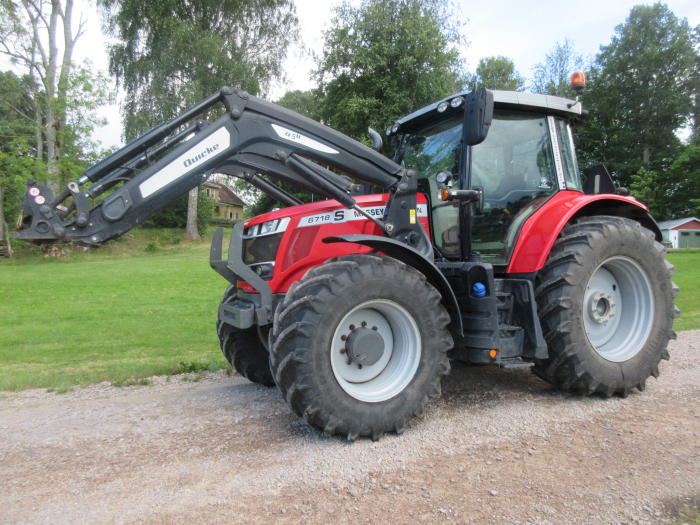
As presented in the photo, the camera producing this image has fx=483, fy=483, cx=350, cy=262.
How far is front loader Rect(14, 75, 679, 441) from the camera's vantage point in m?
3.25

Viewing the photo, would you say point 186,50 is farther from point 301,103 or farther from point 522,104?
point 522,104

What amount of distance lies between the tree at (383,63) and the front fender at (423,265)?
17.8m

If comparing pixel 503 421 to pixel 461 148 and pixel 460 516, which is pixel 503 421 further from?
pixel 461 148

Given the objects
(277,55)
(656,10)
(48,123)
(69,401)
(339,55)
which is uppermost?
(656,10)

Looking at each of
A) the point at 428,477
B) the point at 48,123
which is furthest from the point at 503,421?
the point at 48,123

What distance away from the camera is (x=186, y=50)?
2511 cm

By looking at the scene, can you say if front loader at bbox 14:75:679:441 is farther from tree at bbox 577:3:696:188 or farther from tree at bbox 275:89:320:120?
tree at bbox 577:3:696:188

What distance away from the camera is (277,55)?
2786cm

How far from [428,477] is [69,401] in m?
3.38

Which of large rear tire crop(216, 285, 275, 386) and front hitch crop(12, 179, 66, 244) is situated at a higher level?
front hitch crop(12, 179, 66, 244)

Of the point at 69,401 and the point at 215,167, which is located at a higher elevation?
the point at 215,167

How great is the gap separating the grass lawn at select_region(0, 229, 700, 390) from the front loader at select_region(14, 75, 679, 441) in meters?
2.23

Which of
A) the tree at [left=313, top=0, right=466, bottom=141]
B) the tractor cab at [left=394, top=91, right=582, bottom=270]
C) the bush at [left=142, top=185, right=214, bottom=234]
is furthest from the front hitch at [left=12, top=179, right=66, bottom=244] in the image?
the bush at [left=142, top=185, right=214, bottom=234]

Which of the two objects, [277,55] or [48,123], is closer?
[48,123]
